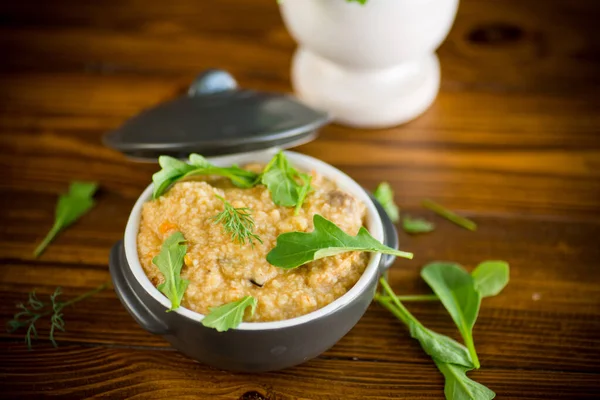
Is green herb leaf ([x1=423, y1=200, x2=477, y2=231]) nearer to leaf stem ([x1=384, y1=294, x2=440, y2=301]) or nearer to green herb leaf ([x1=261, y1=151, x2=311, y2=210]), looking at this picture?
leaf stem ([x1=384, y1=294, x2=440, y2=301])

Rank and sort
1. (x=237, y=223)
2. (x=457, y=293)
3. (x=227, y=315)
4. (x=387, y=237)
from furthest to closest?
(x=457, y=293), (x=387, y=237), (x=237, y=223), (x=227, y=315)

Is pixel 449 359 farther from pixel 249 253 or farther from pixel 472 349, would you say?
pixel 249 253

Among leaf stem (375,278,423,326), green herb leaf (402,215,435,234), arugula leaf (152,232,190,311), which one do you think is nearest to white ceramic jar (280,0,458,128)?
green herb leaf (402,215,435,234)

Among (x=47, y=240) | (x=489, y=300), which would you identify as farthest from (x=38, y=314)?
(x=489, y=300)

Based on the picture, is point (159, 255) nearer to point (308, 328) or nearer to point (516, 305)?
point (308, 328)

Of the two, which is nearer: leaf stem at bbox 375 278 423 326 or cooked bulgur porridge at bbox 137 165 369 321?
cooked bulgur porridge at bbox 137 165 369 321

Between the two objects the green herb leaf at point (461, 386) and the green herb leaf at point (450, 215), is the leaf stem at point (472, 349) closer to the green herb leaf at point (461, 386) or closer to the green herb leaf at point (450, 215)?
the green herb leaf at point (461, 386)

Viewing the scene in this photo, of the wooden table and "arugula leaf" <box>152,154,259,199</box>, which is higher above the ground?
"arugula leaf" <box>152,154,259,199</box>
